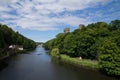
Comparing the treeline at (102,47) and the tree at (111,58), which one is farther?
the treeline at (102,47)

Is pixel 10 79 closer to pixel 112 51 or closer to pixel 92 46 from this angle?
pixel 112 51

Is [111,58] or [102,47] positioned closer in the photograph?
[111,58]

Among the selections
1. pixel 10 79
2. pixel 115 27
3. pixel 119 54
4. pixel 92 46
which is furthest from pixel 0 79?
pixel 115 27

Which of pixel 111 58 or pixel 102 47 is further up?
pixel 102 47

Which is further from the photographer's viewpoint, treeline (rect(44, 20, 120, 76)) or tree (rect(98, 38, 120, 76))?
treeline (rect(44, 20, 120, 76))

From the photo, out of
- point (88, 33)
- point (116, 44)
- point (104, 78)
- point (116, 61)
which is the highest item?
Result: point (88, 33)

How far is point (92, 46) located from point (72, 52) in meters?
10.6

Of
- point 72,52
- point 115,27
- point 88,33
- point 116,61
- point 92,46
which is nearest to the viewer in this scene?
point 116,61

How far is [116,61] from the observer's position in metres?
38.3

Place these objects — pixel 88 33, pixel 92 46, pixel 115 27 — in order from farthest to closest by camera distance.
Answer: pixel 115 27
pixel 88 33
pixel 92 46

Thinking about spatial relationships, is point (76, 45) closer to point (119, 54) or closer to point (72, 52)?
point (72, 52)

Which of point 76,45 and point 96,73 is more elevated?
point 76,45

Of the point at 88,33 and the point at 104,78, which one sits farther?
the point at 88,33

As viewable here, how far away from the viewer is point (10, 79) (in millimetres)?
38906
